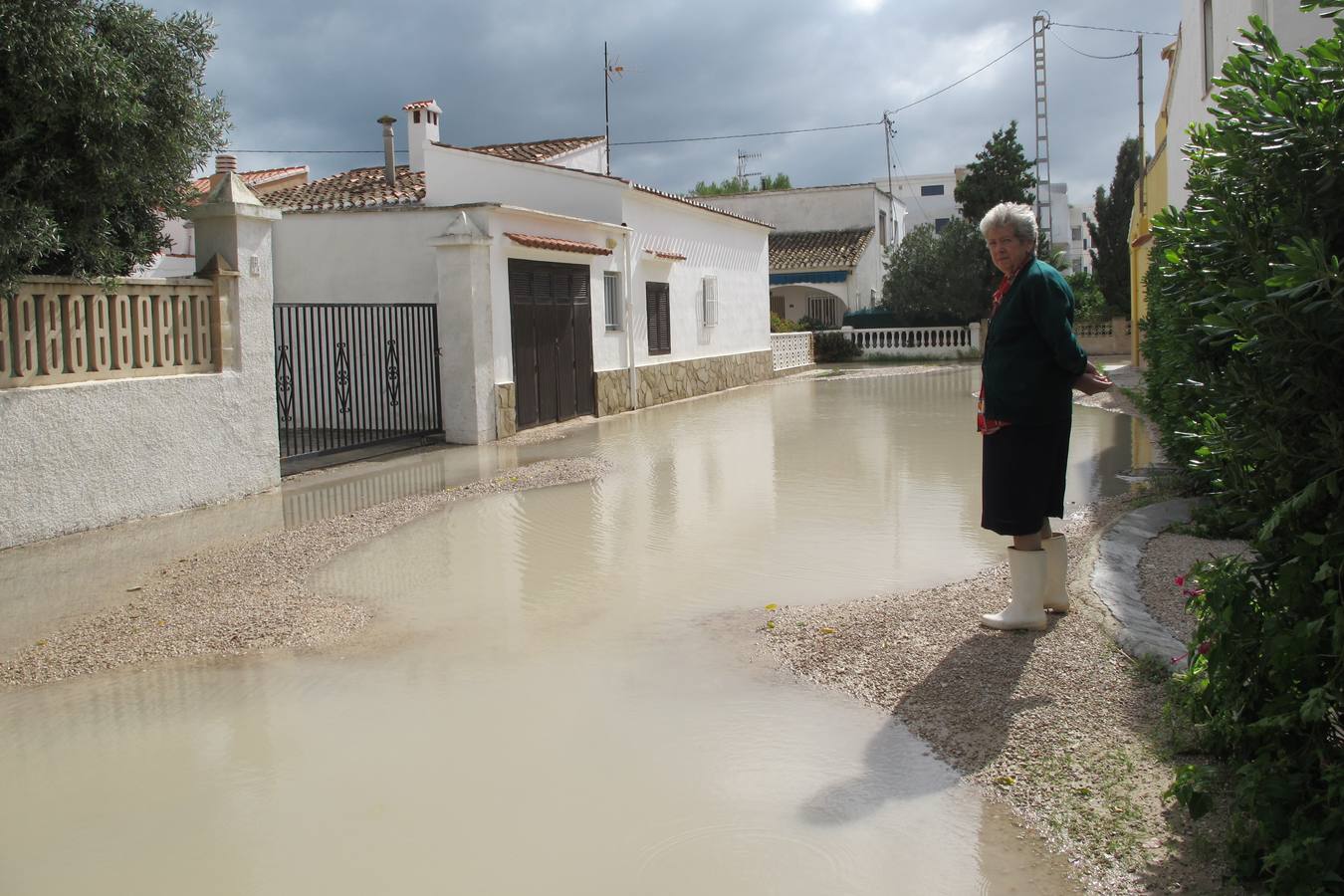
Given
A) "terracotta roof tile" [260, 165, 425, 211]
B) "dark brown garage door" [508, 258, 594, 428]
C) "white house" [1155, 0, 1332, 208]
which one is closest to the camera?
"white house" [1155, 0, 1332, 208]

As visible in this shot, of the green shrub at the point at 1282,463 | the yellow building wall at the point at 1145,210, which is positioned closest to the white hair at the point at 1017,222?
the green shrub at the point at 1282,463

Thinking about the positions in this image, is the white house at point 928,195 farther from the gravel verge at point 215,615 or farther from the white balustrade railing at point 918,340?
the gravel verge at point 215,615

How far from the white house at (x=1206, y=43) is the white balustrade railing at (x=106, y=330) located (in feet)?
25.8

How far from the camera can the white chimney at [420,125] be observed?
22516 millimetres

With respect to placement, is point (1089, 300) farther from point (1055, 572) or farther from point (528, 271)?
point (1055, 572)

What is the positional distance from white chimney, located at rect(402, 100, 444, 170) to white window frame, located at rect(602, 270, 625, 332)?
5.68m

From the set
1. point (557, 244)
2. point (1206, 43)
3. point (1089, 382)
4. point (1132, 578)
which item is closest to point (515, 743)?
point (1089, 382)

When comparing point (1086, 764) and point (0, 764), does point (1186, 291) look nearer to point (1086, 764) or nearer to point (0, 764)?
point (1086, 764)

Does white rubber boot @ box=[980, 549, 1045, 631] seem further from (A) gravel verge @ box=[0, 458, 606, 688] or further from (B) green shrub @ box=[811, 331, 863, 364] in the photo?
(B) green shrub @ box=[811, 331, 863, 364]

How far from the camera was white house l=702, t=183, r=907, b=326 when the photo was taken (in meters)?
40.0

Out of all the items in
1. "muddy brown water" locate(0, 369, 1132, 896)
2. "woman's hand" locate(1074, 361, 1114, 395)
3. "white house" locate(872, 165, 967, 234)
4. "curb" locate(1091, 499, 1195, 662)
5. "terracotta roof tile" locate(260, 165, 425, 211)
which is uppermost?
"white house" locate(872, 165, 967, 234)

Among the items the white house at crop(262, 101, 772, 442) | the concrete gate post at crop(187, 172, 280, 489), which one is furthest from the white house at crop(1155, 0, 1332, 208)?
the white house at crop(262, 101, 772, 442)

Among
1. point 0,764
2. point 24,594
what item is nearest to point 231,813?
point 0,764

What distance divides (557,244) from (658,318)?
17.9 ft
